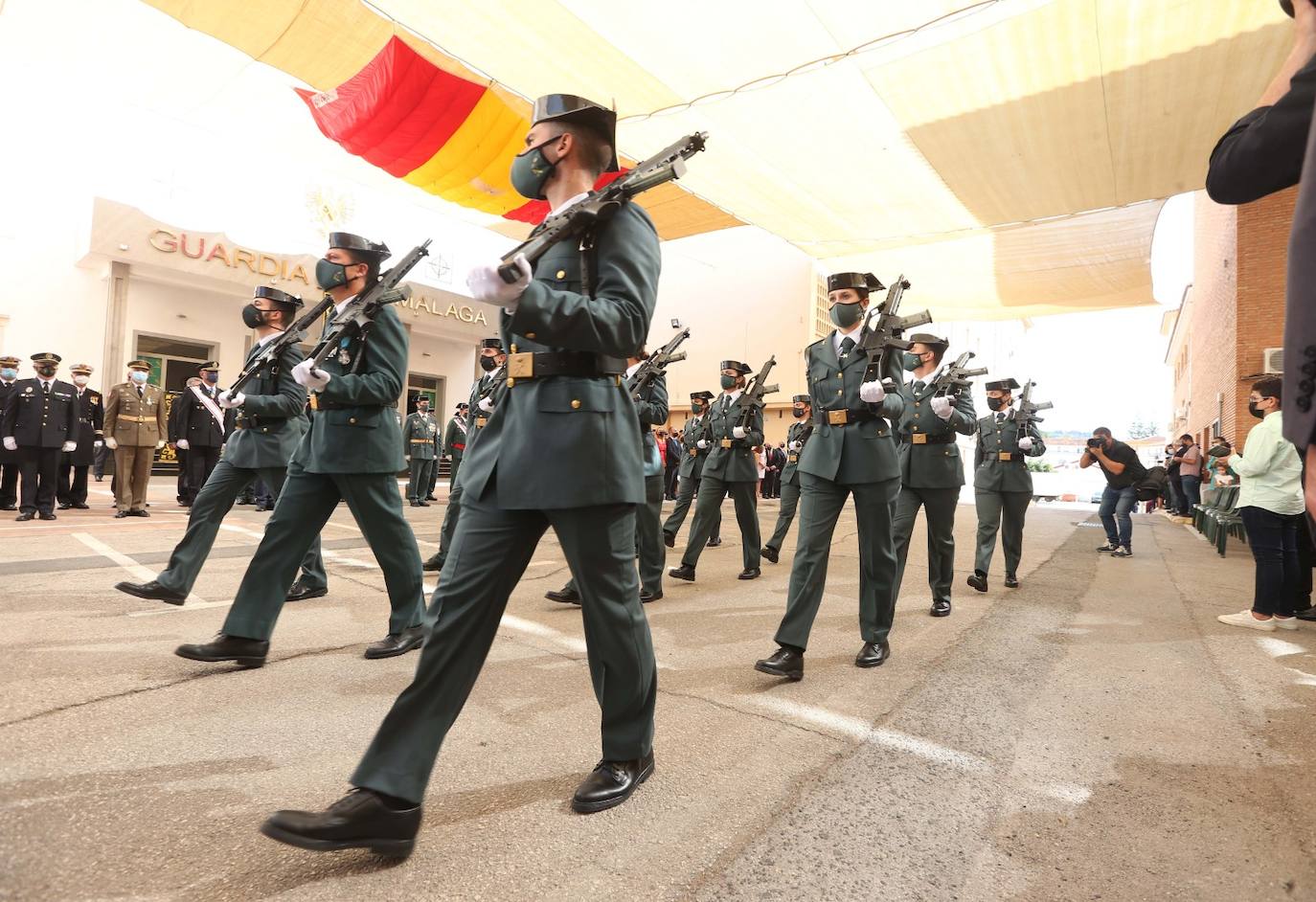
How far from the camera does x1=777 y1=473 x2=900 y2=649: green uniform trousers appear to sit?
3.28 meters

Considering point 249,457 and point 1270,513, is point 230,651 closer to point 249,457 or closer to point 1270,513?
point 249,457

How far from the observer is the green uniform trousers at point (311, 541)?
3.05m

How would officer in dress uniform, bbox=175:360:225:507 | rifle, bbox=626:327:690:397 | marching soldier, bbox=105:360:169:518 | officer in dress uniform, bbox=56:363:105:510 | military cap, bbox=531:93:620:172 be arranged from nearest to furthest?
military cap, bbox=531:93:620:172 < rifle, bbox=626:327:690:397 < marching soldier, bbox=105:360:169:518 < officer in dress uniform, bbox=56:363:105:510 < officer in dress uniform, bbox=175:360:225:507

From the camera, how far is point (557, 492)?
6.03 feet

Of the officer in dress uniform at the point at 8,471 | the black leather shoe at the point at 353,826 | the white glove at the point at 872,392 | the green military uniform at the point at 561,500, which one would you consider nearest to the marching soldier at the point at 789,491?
the white glove at the point at 872,392

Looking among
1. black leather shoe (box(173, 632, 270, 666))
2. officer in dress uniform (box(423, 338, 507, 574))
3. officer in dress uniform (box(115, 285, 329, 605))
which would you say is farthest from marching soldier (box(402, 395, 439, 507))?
black leather shoe (box(173, 632, 270, 666))

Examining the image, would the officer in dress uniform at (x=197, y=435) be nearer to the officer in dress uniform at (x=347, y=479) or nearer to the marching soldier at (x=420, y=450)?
the marching soldier at (x=420, y=450)

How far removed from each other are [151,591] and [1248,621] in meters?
6.85

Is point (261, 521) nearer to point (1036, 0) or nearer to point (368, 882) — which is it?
point (368, 882)

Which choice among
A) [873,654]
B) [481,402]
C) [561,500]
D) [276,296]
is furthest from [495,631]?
[481,402]

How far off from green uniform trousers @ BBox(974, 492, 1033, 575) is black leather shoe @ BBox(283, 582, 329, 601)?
17.2 ft

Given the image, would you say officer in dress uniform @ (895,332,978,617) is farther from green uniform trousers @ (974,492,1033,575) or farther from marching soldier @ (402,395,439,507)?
marching soldier @ (402,395,439,507)

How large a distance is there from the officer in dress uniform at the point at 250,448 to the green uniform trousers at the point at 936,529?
3.96 meters

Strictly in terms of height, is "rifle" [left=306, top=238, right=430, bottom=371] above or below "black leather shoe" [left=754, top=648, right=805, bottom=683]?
above
